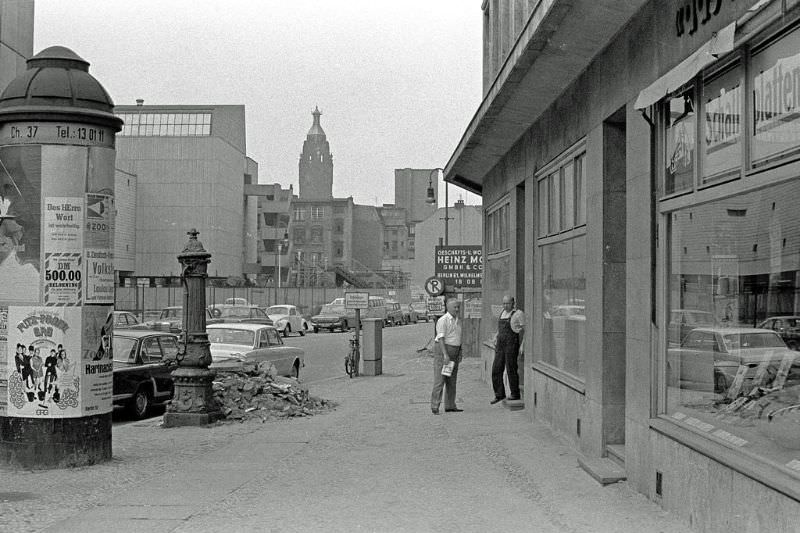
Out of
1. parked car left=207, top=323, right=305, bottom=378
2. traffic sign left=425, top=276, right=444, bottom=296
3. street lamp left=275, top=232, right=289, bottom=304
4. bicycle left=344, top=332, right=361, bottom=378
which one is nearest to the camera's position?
parked car left=207, top=323, right=305, bottom=378

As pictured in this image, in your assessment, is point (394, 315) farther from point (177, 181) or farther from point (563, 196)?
point (563, 196)

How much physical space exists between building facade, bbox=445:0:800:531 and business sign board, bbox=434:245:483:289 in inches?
747

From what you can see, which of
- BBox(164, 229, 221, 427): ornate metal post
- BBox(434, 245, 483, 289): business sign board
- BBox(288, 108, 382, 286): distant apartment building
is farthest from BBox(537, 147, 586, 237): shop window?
BBox(288, 108, 382, 286): distant apartment building

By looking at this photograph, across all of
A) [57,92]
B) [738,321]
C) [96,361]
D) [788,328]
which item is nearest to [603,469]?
[738,321]

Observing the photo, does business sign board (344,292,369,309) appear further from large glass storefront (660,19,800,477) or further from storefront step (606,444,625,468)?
large glass storefront (660,19,800,477)

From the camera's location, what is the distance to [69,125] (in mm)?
9992

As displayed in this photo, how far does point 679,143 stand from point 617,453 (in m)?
3.22

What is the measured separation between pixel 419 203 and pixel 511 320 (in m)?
152

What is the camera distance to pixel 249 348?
20.6 meters

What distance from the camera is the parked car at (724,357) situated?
6137 mm

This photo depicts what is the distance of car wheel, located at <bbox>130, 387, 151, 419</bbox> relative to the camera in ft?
52.6

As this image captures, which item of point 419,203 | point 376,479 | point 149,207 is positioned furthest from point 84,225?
point 419,203

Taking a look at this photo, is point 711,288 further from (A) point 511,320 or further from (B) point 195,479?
(A) point 511,320

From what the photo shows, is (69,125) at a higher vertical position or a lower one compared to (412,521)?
higher
